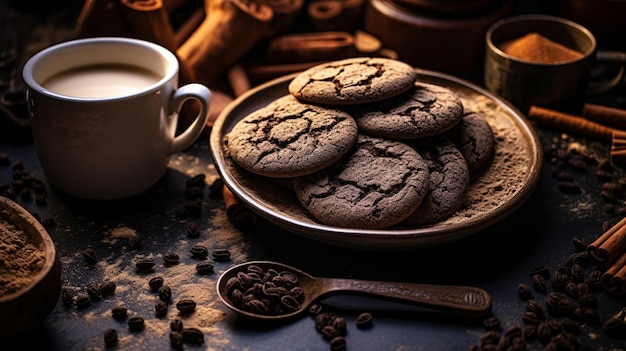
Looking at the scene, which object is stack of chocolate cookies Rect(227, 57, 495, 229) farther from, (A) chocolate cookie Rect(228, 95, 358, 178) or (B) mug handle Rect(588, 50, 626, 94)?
(B) mug handle Rect(588, 50, 626, 94)

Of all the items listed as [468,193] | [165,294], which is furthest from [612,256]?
[165,294]

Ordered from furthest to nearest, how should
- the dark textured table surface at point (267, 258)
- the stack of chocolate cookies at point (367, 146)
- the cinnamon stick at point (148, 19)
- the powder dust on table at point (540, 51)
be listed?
the powder dust on table at point (540, 51) → the cinnamon stick at point (148, 19) → the stack of chocolate cookies at point (367, 146) → the dark textured table surface at point (267, 258)

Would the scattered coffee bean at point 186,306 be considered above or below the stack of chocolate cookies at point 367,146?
below

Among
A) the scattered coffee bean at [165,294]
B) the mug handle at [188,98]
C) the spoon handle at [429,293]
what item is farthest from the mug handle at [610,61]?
the scattered coffee bean at [165,294]

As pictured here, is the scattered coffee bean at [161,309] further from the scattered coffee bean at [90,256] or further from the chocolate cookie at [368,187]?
the chocolate cookie at [368,187]

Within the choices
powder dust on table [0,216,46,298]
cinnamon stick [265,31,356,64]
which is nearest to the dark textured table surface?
powder dust on table [0,216,46,298]

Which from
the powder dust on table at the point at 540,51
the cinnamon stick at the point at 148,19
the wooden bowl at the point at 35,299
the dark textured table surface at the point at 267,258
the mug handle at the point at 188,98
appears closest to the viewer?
the wooden bowl at the point at 35,299

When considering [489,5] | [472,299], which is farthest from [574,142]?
[472,299]
